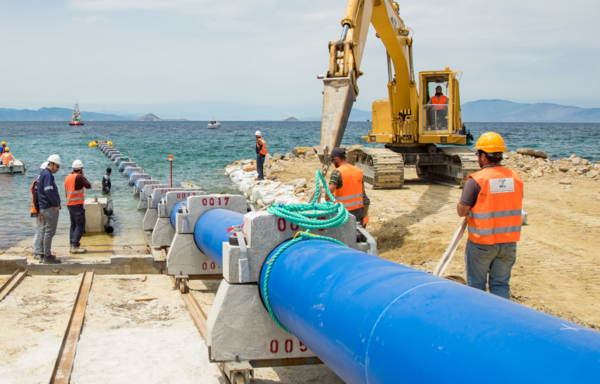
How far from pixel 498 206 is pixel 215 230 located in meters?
2.83

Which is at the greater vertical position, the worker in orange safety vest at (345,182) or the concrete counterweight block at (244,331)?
the worker in orange safety vest at (345,182)

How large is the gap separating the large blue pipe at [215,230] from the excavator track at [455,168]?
874cm

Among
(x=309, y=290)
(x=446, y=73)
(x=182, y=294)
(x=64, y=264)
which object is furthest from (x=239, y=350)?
(x=446, y=73)

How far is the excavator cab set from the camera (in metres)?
14.1

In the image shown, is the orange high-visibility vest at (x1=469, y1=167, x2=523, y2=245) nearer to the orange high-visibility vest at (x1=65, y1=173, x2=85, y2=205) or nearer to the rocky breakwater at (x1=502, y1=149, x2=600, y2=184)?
the orange high-visibility vest at (x1=65, y1=173, x2=85, y2=205)

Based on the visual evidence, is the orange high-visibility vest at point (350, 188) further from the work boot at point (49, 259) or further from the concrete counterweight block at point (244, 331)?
the work boot at point (49, 259)

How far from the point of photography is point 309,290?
2748mm

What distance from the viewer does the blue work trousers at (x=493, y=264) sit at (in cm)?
471

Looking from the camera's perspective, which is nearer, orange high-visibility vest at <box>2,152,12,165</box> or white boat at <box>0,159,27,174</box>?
white boat at <box>0,159,27,174</box>

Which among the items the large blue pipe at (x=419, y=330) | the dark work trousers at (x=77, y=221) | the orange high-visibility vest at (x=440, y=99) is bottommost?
the dark work trousers at (x=77, y=221)

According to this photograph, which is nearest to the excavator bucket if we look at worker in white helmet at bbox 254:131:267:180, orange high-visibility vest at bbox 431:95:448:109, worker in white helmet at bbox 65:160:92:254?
worker in white helmet at bbox 65:160:92:254

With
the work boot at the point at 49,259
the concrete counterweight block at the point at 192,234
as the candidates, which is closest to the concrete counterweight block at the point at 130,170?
the work boot at the point at 49,259

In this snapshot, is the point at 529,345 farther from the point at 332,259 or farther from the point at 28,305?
the point at 28,305

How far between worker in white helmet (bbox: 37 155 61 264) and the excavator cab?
9.86 metres
